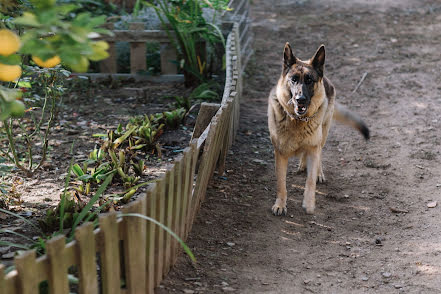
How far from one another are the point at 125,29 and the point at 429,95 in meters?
5.03

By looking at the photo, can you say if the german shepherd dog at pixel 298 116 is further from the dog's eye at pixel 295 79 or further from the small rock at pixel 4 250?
the small rock at pixel 4 250

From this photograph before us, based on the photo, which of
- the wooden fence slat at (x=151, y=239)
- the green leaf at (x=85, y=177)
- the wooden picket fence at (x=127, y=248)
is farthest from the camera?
the green leaf at (x=85, y=177)

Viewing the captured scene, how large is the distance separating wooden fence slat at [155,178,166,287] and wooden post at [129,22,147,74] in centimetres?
516

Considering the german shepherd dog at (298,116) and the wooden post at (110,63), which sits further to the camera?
the wooden post at (110,63)

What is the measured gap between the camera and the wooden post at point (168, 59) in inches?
323

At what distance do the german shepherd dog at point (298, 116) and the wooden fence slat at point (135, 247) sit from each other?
227cm

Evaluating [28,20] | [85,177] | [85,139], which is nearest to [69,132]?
[85,139]

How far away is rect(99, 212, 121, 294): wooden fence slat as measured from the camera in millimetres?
2830

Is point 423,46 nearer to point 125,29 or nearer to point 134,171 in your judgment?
point 125,29

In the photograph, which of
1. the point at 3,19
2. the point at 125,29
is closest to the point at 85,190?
the point at 3,19

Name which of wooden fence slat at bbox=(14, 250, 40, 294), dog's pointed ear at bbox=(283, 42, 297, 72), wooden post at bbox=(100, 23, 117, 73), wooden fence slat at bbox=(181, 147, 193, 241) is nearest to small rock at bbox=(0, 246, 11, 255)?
wooden fence slat at bbox=(181, 147, 193, 241)

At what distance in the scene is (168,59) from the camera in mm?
8328

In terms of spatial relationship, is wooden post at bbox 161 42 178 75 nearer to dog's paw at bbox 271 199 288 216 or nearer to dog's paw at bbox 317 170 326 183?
dog's paw at bbox 317 170 326 183

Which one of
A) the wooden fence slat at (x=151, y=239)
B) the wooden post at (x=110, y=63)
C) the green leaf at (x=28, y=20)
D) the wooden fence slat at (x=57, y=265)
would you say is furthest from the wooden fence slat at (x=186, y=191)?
the wooden post at (x=110, y=63)
